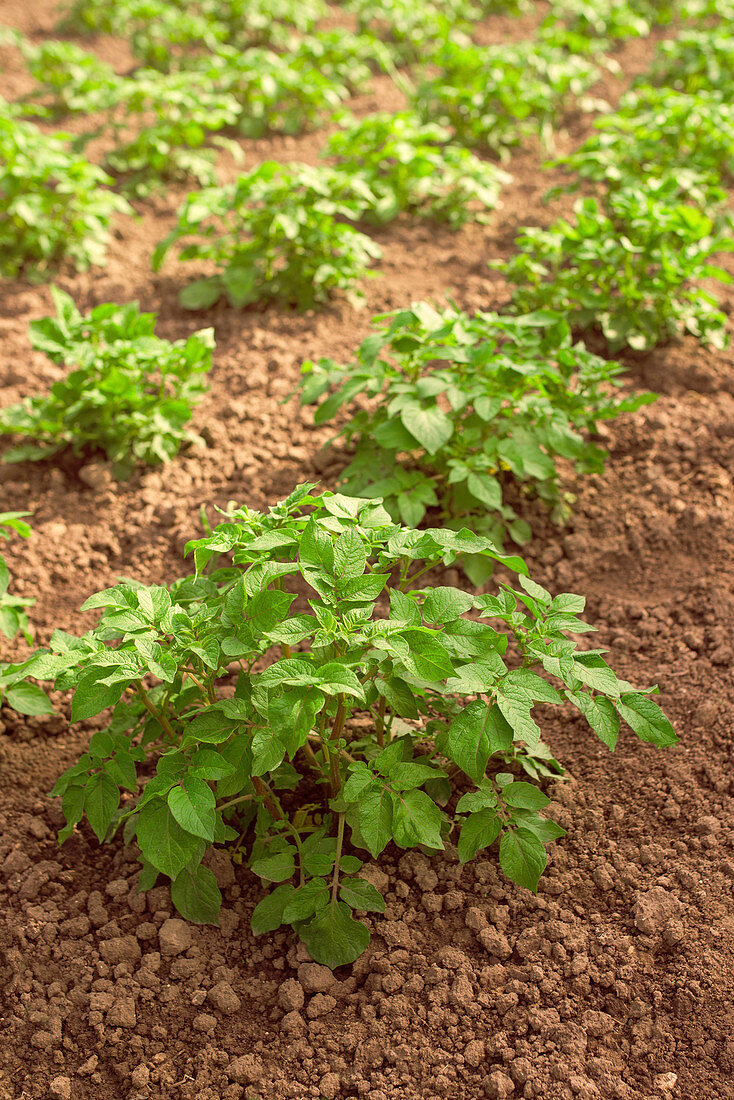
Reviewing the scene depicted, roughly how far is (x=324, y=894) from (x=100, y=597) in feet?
2.75

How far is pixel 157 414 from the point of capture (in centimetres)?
330

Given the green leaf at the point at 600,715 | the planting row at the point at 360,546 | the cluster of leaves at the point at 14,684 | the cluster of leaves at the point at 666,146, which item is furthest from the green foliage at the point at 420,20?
the green leaf at the point at 600,715

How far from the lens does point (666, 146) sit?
15.0ft

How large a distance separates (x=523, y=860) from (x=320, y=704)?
0.62 m

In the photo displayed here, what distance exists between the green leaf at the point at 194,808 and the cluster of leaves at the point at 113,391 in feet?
5.98

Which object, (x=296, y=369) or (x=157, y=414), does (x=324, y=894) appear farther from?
(x=296, y=369)

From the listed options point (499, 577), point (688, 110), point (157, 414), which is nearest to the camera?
point (499, 577)

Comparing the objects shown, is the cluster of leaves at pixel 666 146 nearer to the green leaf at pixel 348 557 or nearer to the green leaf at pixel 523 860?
the green leaf at pixel 348 557

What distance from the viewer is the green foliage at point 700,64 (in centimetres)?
578

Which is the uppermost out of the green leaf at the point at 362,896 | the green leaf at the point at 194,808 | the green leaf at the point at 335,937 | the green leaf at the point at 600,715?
the green leaf at the point at 600,715

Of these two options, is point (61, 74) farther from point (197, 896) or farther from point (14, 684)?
point (197, 896)

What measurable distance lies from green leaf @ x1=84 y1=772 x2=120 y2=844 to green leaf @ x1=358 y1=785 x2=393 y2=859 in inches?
23.4

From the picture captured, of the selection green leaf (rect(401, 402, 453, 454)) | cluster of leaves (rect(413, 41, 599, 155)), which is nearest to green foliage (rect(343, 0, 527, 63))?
cluster of leaves (rect(413, 41, 599, 155))

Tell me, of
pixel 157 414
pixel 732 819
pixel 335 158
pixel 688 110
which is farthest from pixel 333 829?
pixel 335 158
